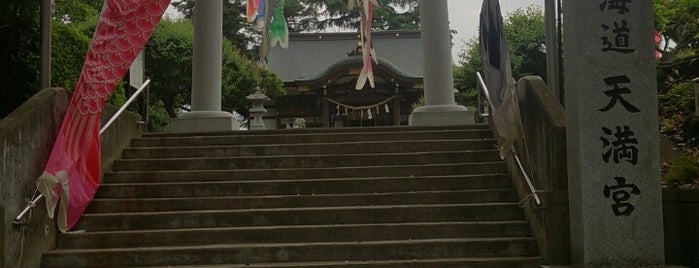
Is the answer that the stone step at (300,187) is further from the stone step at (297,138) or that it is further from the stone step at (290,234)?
the stone step at (297,138)

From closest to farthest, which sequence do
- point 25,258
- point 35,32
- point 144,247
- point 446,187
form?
1. point 25,258
2. point 144,247
3. point 446,187
4. point 35,32

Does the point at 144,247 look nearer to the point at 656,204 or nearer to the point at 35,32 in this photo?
the point at 35,32

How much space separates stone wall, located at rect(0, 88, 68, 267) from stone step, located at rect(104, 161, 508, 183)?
134cm

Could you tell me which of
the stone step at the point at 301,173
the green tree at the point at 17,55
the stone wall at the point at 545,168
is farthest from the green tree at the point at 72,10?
the stone wall at the point at 545,168

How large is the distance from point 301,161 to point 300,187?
31.6 inches

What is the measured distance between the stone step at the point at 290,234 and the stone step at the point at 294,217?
0.86 feet

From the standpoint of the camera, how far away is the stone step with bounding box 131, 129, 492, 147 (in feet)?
31.3

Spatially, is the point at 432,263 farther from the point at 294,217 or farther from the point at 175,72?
the point at 175,72

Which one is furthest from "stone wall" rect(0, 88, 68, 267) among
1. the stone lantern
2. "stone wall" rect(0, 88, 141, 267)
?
the stone lantern

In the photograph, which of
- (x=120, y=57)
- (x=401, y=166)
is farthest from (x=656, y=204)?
(x=120, y=57)

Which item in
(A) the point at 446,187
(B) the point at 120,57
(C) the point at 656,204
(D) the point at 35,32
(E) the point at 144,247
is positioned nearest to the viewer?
(C) the point at 656,204

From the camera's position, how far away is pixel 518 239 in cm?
663

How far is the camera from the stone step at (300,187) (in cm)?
793

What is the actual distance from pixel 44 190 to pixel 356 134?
4523 mm
